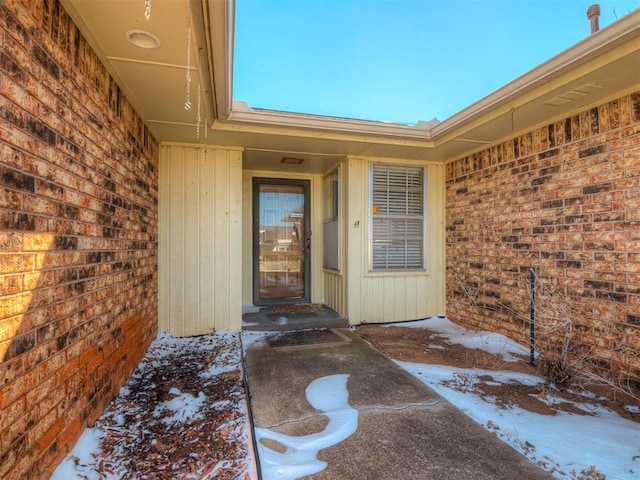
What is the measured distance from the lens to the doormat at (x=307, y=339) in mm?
3711

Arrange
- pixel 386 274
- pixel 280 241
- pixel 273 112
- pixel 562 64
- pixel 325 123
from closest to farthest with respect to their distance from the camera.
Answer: pixel 562 64 → pixel 273 112 → pixel 325 123 → pixel 386 274 → pixel 280 241

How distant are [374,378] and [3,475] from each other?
7.68ft

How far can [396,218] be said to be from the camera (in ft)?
16.0

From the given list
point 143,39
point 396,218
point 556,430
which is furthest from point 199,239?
point 556,430

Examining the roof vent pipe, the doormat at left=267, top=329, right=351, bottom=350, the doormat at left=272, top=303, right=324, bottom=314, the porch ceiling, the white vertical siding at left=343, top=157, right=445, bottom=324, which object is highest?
the roof vent pipe

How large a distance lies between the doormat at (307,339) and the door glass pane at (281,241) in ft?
4.60

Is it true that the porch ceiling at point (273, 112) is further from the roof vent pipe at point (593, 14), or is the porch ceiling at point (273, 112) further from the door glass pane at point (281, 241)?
the door glass pane at point (281, 241)

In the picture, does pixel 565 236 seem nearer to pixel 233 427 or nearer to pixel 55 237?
pixel 233 427

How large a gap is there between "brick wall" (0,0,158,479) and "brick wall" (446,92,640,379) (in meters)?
3.61

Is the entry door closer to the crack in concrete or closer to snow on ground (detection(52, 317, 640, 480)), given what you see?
snow on ground (detection(52, 317, 640, 480))

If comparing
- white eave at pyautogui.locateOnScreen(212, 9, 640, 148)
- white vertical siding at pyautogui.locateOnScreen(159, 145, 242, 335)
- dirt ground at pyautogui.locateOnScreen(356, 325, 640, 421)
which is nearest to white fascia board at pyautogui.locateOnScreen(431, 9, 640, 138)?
white eave at pyautogui.locateOnScreen(212, 9, 640, 148)

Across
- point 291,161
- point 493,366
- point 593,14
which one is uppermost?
point 593,14

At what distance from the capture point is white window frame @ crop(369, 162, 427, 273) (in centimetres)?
479

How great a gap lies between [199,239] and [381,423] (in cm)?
303
